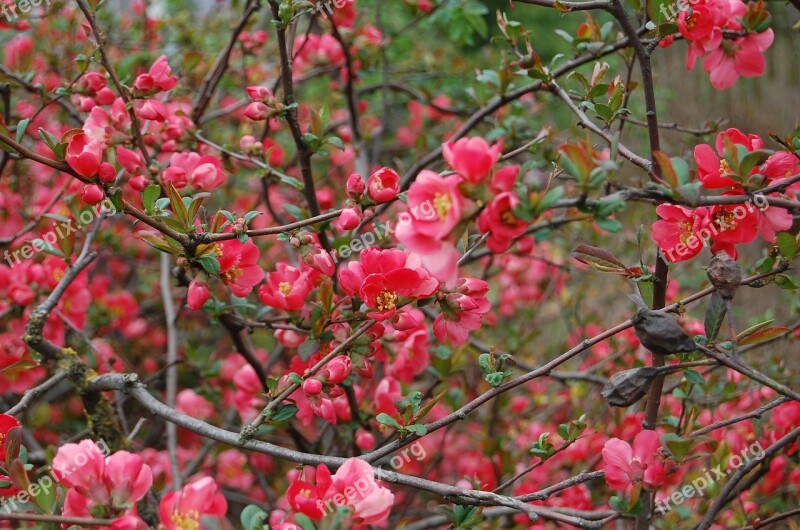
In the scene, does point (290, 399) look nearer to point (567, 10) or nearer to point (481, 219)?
point (481, 219)

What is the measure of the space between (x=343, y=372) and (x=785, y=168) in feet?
2.24

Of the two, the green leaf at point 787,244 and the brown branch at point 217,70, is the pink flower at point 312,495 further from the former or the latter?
the brown branch at point 217,70

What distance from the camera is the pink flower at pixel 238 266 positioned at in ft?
3.56

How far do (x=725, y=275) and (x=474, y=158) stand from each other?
1.37 ft

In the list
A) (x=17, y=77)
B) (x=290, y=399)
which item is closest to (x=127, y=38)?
(x=17, y=77)

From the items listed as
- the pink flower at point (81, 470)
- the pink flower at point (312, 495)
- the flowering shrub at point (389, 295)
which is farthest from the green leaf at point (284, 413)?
the pink flower at point (81, 470)

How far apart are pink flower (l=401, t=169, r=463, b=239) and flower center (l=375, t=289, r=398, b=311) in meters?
0.24

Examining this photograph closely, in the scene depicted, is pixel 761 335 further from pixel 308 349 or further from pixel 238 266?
pixel 238 266

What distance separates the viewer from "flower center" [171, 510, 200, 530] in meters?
0.83

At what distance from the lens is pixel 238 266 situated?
1114 mm

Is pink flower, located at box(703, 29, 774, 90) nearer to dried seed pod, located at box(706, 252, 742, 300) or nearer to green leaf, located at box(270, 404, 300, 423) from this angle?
dried seed pod, located at box(706, 252, 742, 300)

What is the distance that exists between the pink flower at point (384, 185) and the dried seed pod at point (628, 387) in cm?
40

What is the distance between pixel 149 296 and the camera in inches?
102

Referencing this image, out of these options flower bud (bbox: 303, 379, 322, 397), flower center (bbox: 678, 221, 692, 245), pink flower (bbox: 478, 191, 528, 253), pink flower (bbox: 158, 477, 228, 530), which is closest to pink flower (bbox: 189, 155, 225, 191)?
flower bud (bbox: 303, 379, 322, 397)
